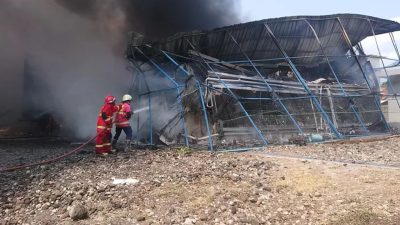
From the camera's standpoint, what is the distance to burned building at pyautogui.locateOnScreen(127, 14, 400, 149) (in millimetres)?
10469

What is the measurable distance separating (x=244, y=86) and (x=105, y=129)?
411 centimetres

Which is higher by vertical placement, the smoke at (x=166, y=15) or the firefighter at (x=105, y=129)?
the smoke at (x=166, y=15)

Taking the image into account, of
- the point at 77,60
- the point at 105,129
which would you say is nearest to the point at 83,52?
the point at 77,60

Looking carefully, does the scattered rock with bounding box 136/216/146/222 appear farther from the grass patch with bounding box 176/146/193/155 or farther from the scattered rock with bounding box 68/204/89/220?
the grass patch with bounding box 176/146/193/155

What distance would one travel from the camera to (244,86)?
10711 millimetres

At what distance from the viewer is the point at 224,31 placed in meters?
10.9

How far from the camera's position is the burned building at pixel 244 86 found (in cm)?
1047

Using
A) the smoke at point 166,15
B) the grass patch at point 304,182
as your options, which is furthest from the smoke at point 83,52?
the grass patch at point 304,182

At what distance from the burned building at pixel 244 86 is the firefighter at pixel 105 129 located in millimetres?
1844

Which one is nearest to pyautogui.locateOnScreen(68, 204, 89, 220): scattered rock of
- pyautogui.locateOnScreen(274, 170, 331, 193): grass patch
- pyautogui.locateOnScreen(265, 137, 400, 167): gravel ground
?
pyautogui.locateOnScreen(274, 170, 331, 193): grass patch

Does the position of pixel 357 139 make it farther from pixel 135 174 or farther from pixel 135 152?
pixel 135 174

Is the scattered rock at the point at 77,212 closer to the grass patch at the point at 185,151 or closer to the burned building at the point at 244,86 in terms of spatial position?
the grass patch at the point at 185,151

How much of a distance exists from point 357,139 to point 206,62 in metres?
4.51

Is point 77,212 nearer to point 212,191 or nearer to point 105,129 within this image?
point 212,191
